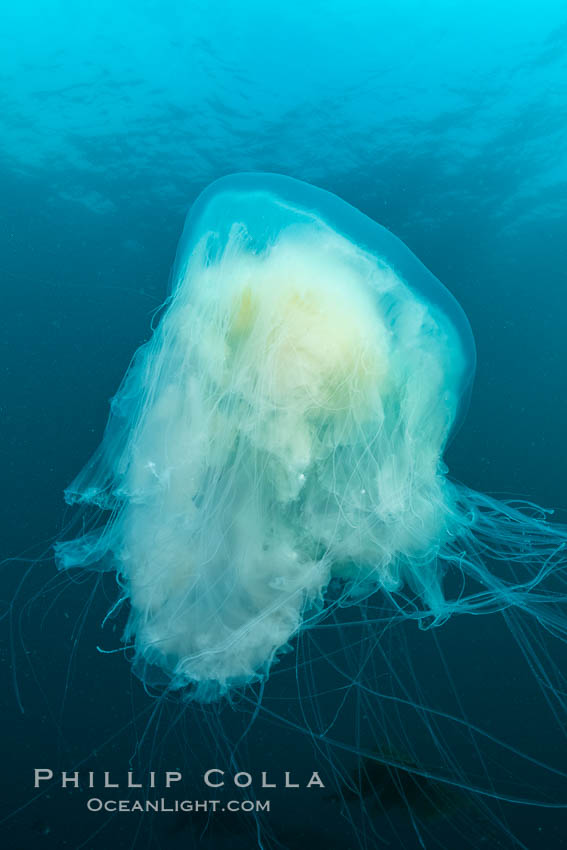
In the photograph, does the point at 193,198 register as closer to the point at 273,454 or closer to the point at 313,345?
the point at 313,345

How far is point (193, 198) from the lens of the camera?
19.7 feet

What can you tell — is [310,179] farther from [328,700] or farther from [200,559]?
[328,700]

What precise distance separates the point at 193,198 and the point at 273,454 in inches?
161

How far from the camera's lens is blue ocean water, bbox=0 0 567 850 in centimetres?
532

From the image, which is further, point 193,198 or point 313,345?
point 193,198

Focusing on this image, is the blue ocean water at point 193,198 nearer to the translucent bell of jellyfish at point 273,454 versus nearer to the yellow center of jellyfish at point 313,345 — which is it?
the translucent bell of jellyfish at point 273,454

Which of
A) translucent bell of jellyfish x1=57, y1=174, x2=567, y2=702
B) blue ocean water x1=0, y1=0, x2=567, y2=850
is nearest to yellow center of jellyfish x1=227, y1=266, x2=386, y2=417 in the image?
translucent bell of jellyfish x1=57, y1=174, x2=567, y2=702

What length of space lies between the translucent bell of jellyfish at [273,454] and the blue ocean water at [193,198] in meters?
2.57

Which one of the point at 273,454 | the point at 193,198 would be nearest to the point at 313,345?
the point at 273,454

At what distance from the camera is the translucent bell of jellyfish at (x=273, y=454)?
341 cm

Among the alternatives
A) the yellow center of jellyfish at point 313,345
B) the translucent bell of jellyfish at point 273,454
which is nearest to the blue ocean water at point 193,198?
the translucent bell of jellyfish at point 273,454

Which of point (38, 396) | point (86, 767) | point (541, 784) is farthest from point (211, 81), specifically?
point (541, 784)

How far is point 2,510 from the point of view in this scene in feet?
20.7

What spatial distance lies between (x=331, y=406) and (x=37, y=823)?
6.49 meters
